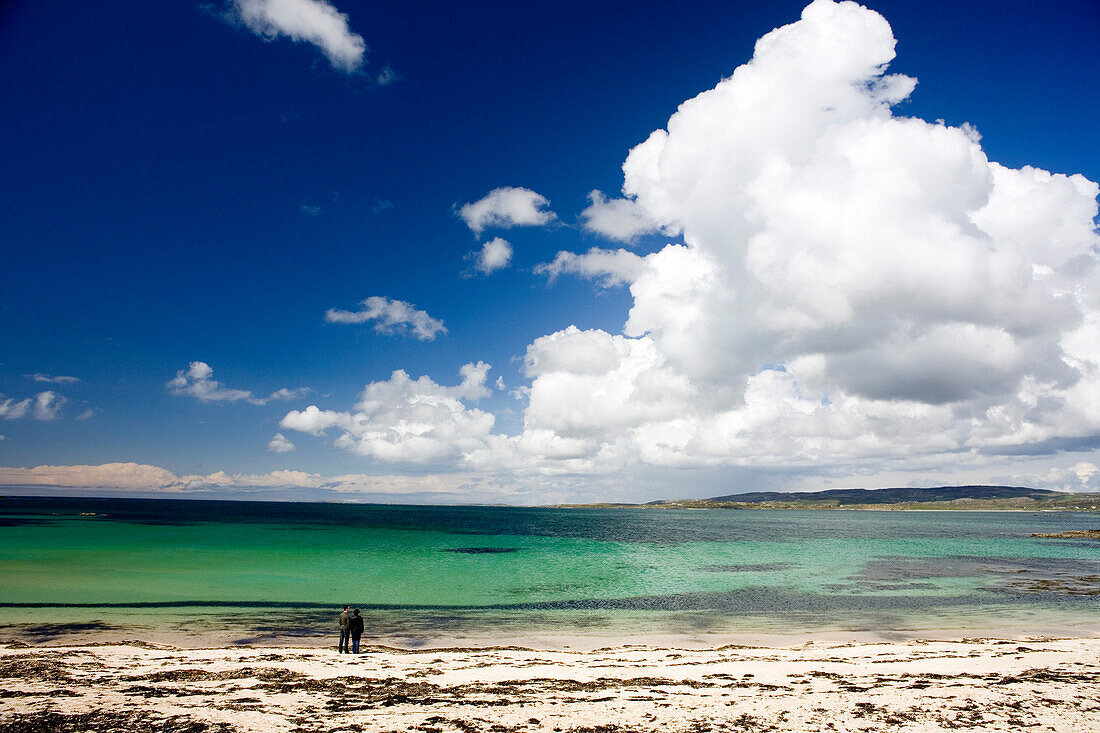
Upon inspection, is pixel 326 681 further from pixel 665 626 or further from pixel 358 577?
pixel 358 577

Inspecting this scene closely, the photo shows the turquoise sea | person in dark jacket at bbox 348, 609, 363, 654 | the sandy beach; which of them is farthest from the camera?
the turquoise sea

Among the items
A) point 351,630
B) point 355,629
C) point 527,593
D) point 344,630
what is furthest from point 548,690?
point 527,593

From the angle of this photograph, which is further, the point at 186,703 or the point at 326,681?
the point at 326,681

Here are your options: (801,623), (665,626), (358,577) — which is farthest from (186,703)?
(358,577)

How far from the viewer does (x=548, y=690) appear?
17438 mm

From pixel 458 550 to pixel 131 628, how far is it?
48.3m

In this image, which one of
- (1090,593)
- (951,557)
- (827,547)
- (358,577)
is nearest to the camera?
(1090,593)

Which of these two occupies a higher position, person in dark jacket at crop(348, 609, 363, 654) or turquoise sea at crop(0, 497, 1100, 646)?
person in dark jacket at crop(348, 609, 363, 654)

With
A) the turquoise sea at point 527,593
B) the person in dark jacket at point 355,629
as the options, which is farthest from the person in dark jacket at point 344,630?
the turquoise sea at point 527,593

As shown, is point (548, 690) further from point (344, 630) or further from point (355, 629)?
point (344, 630)

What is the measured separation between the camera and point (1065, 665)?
2012 cm

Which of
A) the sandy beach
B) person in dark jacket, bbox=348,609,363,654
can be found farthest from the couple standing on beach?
the sandy beach

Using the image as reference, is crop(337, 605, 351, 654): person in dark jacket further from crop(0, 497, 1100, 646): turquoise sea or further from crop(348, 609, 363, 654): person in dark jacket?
crop(0, 497, 1100, 646): turquoise sea

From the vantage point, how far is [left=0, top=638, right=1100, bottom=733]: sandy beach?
1453 centimetres
